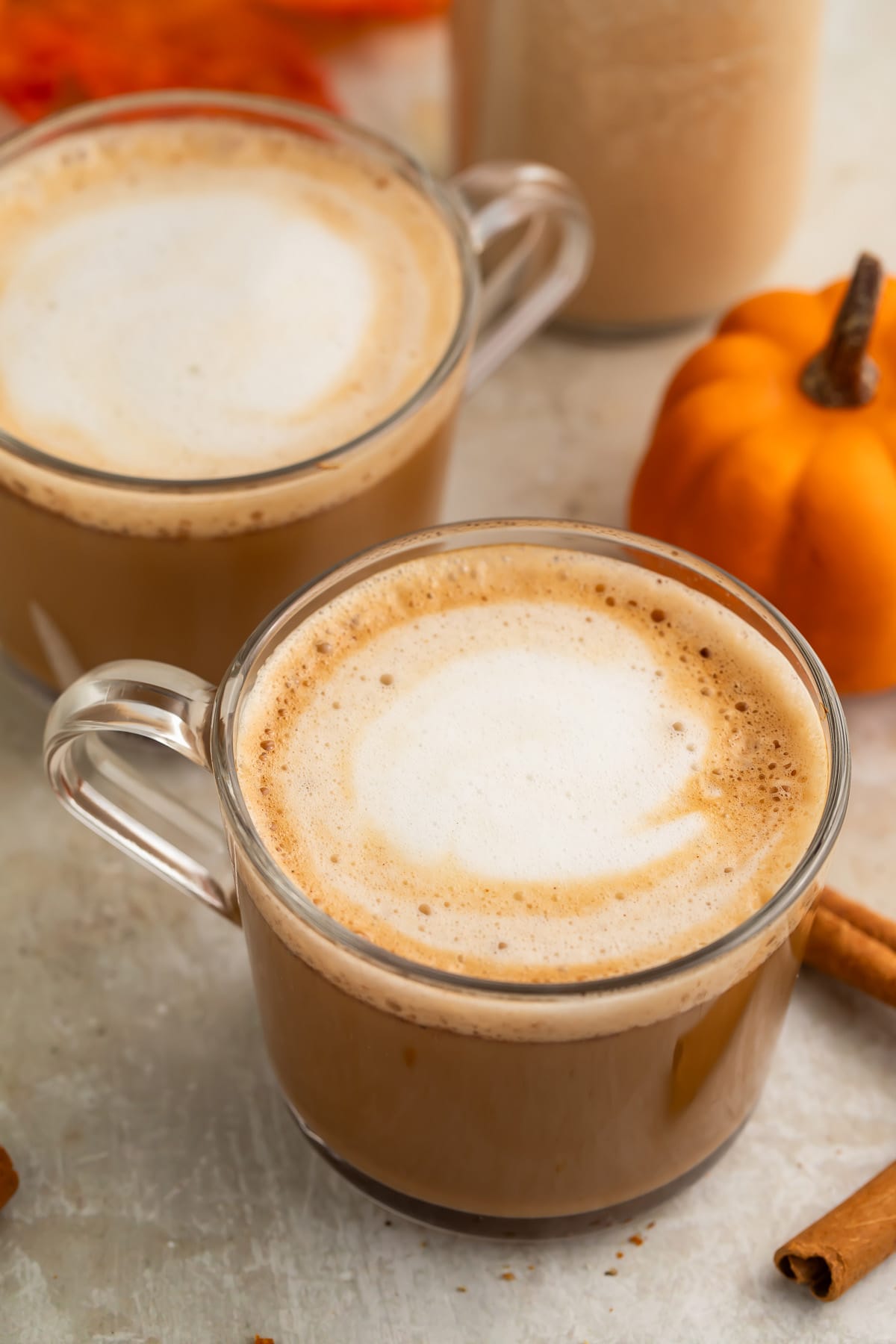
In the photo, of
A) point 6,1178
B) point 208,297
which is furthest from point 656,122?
point 6,1178

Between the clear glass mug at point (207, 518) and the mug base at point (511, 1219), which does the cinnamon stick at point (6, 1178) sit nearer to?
the mug base at point (511, 1219)

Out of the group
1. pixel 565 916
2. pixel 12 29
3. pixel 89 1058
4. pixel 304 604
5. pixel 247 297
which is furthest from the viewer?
pixel 12 29

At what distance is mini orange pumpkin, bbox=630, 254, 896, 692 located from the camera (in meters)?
1.26

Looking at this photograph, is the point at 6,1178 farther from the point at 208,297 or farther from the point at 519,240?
the point at 519,240

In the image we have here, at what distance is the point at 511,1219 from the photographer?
1.01 meters

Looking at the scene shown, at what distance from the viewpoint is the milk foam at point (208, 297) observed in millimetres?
1165

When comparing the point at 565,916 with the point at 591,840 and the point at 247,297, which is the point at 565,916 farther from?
the point at 247,297

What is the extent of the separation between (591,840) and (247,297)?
567mm

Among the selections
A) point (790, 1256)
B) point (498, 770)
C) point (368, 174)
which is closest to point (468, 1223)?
point (790, 1256)

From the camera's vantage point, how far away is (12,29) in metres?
1.78

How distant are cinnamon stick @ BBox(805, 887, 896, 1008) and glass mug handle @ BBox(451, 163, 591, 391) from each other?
0.58 metres

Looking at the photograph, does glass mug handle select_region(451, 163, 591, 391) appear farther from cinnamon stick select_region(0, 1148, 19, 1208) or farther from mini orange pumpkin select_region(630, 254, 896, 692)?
cinnamon stick select_region(0, 1148, 19, 1208)

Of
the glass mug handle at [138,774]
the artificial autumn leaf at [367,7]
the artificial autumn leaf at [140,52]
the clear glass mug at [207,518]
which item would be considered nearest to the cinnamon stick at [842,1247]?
the glass mug handle at [138,774]

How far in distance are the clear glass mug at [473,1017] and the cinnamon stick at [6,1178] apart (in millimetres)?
182
